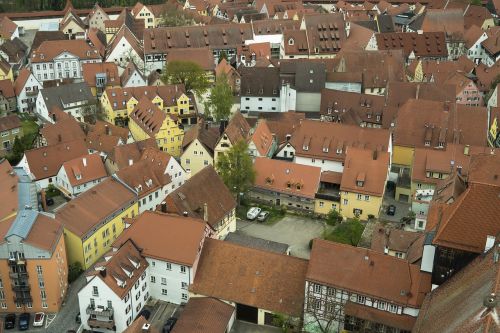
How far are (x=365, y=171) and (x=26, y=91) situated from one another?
65949 mm

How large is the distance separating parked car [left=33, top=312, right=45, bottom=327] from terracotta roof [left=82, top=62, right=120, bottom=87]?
6227 cm

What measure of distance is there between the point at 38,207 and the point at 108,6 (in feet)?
441

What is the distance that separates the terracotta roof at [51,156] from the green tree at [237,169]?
21665 mm

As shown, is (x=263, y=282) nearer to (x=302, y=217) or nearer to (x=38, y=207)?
(x=302, y=217)

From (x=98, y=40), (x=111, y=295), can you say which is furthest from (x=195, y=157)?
(x=98, y=40)

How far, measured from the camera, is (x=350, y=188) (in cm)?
7175

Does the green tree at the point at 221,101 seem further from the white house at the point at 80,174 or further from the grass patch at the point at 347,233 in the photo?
the grass patch at the point at 347,233

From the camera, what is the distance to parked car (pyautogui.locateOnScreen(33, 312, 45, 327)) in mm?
54125

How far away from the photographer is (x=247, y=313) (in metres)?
54.0

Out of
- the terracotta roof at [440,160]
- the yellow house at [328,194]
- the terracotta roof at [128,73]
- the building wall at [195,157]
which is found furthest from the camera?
the terracotta roof at [128,73]

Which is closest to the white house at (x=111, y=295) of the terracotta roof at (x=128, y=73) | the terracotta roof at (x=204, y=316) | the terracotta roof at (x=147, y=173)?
the terracotta roof at (x=204, y=316)

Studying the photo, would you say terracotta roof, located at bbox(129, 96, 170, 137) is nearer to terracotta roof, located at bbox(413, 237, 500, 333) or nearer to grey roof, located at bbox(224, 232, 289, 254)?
grey roof, located at bbox(224, 232, 289, 254)

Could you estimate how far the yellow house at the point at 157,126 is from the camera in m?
87.7

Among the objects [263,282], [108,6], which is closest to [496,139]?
[263,282]
